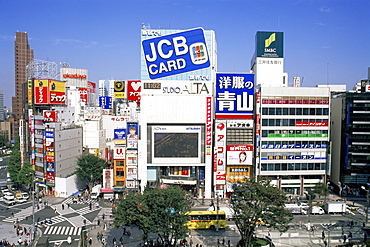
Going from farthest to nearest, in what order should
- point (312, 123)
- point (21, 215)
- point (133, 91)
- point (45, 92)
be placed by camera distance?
1. point (133, 91)
2. point (45, 92)
3. point (312, 123)
4. point (21, 215)

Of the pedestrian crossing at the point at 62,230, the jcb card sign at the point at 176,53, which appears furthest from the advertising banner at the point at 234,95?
the pedestrian crossing at the point at 62,230

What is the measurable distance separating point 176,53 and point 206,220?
33.9 metres

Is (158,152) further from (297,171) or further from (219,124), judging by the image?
(297,171)

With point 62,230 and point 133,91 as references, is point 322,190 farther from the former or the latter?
point 133,91

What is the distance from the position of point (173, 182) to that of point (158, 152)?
646cm

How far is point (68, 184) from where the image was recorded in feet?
206

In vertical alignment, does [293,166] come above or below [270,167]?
above

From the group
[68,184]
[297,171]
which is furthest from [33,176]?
[297,171]

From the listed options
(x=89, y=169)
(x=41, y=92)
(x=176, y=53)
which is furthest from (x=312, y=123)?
(x=41, y=92)

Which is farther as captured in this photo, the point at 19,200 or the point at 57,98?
the point at 57,98

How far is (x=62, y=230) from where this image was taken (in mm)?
46031

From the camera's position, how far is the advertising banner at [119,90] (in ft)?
336

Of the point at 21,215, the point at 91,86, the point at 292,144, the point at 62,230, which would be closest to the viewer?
the point at 62,230

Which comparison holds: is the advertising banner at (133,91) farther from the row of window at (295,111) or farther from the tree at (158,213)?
the tree at (158,213)
